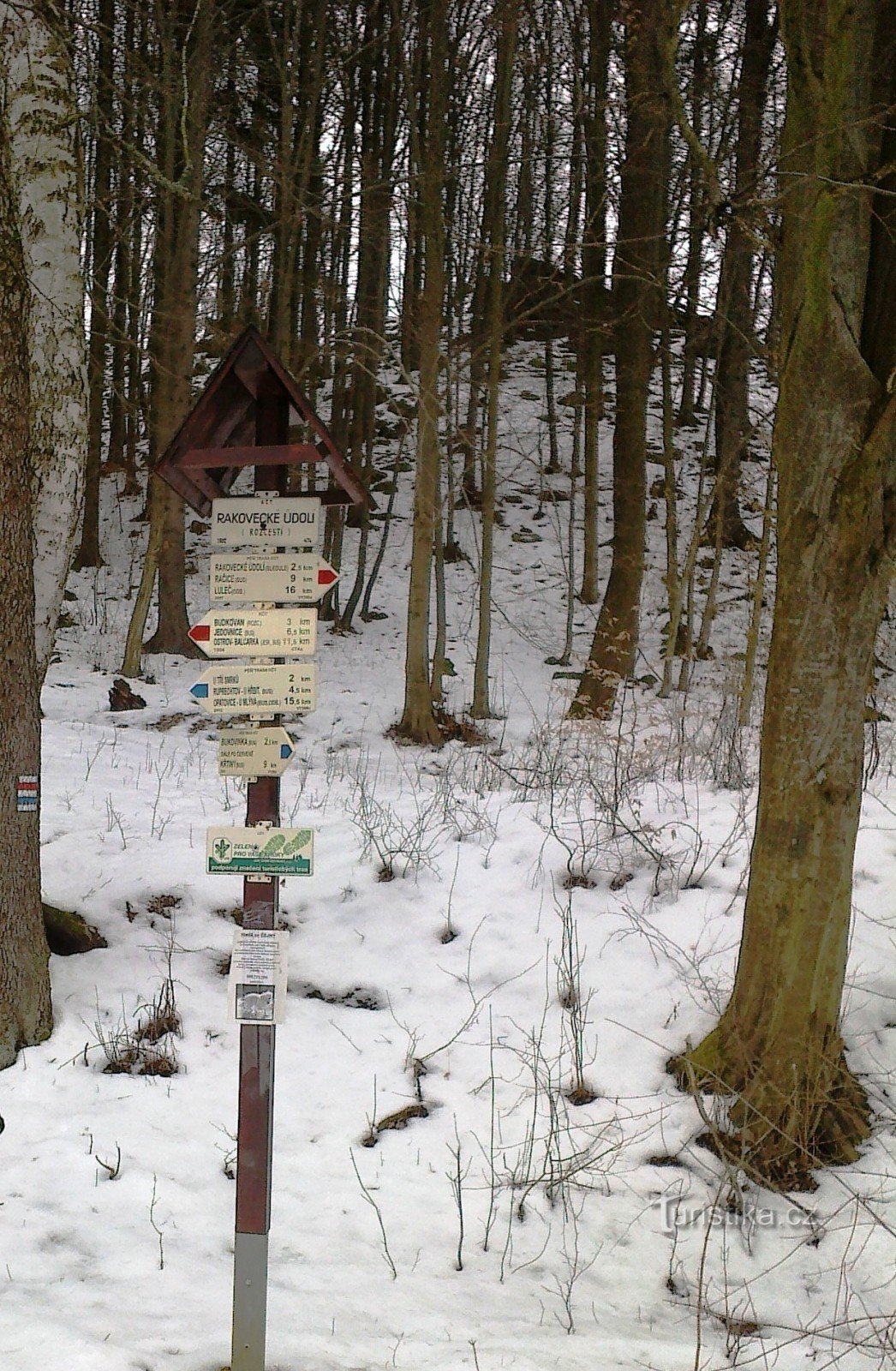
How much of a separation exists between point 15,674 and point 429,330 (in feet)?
22.4

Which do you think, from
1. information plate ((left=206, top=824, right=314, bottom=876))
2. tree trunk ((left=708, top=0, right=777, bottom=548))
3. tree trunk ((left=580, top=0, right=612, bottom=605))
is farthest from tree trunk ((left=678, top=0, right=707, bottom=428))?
information plate ((left=206, top=824, right=314, bottom=876))

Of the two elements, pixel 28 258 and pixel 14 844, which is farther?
pixel 28 258

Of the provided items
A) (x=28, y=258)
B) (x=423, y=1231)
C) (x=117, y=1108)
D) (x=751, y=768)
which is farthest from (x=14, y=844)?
(x=751, y=768)

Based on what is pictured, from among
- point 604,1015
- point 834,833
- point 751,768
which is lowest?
point 604,1015

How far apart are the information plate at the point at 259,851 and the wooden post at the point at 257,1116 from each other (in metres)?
0.06

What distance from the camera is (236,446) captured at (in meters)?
3.38

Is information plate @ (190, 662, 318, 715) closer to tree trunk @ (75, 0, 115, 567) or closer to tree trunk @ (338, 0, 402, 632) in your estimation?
tree trunk @ (75, 0, 115, 567)

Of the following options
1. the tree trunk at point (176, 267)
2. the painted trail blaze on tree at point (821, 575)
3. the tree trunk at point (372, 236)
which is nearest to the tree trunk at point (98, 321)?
→ the tree trunk at point (176, 267)

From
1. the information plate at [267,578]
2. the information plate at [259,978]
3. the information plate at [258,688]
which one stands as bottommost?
the information plate at [259,978]

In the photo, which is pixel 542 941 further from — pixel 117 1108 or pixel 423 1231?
pixel 117 1108

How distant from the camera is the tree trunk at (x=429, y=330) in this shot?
33.0 ft

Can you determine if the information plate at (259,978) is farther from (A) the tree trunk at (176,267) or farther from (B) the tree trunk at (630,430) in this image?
(A) the tree trunk at (176,267)

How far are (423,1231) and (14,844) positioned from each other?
2.26 meters

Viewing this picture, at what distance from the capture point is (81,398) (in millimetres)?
4977
